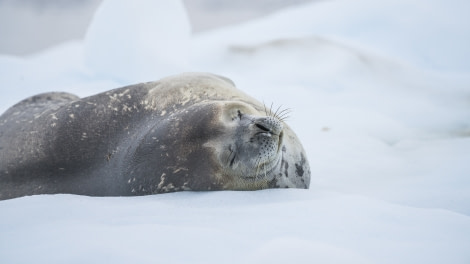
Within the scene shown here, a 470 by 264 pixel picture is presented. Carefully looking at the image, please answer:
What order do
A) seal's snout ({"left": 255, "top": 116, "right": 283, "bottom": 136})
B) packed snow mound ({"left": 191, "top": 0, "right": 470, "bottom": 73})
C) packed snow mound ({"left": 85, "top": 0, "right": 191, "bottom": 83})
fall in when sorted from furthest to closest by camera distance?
packed snow mound ({"left": 191, "top": 0, "right": 470, "bottom": 73}) → packed snow mound ({"left": 85, "top": 0, "right": 191, "bottom": 83}) → seal's snout ({"left": 255, "top": 116, "right": 283, "bottom": 136})

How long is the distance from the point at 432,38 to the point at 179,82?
6.86 meters

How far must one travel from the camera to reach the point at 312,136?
468cm

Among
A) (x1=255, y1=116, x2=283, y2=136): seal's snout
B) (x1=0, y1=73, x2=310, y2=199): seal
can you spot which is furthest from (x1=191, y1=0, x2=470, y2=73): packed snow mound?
(x1=255, y1=116, x2=283, y2=136): seal's snout

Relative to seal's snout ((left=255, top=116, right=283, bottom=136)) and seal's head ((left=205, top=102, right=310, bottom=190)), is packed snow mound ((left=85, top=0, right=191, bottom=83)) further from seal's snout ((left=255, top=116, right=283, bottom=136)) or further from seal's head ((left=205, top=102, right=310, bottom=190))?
seal's snout ((left=255, top=116, right=283, bottom=136))

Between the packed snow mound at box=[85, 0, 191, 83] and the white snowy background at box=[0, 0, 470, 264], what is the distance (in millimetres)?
18

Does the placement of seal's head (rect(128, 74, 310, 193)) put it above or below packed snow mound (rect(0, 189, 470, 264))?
above

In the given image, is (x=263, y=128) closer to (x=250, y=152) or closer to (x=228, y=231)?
(x=250, y=152)

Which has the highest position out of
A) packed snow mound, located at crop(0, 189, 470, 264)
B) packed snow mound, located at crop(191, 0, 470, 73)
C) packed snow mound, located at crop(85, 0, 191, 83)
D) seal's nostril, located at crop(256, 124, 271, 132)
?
packed snow mound, located at crop(191, 0, 470, 73)

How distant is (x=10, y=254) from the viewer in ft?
4.56

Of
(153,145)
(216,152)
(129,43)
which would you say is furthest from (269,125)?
(129,43)

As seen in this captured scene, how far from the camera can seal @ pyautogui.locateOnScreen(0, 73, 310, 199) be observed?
242 centimetres

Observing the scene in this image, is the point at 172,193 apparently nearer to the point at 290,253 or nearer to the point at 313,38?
the point at 290,253

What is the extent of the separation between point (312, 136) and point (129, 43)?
3045 mm

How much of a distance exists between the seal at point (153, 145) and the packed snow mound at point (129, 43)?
9.77 feet
